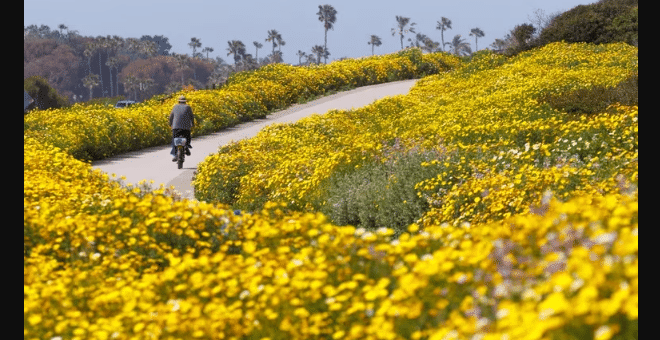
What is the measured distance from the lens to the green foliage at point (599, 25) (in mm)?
33156

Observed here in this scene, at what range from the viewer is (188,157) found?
64.2ft

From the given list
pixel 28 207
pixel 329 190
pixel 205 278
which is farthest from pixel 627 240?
pixel 329 190

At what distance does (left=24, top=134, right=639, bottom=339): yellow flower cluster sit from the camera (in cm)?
345

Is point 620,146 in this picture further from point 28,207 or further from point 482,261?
point 28,207

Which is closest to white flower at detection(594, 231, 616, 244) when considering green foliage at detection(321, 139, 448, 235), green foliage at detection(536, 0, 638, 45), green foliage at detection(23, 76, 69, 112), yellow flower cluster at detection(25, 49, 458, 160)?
green foliage at detection(321, 139, 448, 235)

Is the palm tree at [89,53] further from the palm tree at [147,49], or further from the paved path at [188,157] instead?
the paved path at [188,157]

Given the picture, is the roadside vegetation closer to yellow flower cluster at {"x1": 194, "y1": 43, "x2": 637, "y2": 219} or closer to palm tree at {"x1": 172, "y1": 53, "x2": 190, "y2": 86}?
yellow flower cluster at {"x1": 194, "y1": 43, "x2": 637, "y2": 219}

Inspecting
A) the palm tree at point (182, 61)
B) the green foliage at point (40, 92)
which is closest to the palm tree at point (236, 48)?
the palm tree at point (182, 61)

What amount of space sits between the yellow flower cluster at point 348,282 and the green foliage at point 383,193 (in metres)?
4.03

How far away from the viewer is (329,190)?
39.7 feet

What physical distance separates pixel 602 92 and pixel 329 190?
764 centimetres

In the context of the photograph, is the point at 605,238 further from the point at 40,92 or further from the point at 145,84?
the point at 145,84

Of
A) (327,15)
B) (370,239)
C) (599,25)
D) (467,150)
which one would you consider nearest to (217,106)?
(467,150)

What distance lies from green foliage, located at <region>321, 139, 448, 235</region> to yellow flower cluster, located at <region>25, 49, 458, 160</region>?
905cm
